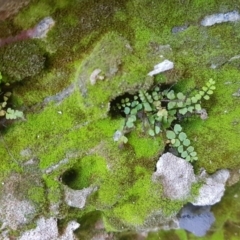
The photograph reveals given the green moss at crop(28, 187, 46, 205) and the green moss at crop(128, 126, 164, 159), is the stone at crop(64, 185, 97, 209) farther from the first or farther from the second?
the green moss at crop(128, 126, 164, 159)

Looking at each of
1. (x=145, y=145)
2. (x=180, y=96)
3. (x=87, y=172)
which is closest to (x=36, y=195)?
(x=87, y=172)

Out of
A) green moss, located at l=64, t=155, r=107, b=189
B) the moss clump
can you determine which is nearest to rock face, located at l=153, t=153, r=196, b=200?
green moss, located at l=64, t=155, r=107, b=189

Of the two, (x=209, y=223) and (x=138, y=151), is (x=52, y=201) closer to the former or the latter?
(x=138, y=151)

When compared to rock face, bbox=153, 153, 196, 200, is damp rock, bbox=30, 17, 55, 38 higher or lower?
higher

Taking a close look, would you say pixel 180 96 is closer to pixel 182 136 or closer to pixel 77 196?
pixel 182 136

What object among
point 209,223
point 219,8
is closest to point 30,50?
point 219,8

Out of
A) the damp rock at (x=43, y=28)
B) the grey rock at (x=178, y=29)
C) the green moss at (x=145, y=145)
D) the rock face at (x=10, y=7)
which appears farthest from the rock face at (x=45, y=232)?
the grey rock at (x=178, y=29)

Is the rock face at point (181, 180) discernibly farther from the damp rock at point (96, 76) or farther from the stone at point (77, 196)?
the damp rock at point (96, 76)
